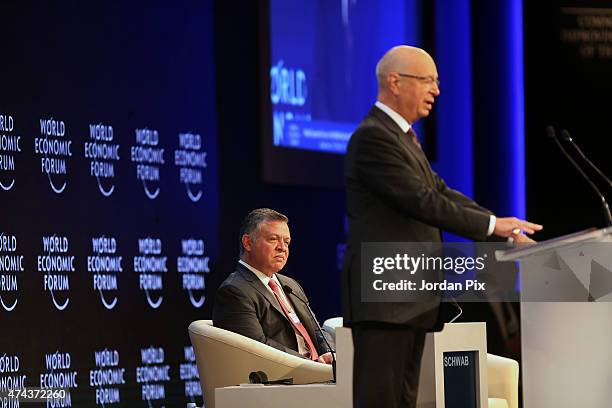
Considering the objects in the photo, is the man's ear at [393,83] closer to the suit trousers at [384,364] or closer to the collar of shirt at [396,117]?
the collar of shirt at [396,117]

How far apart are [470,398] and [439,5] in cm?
559

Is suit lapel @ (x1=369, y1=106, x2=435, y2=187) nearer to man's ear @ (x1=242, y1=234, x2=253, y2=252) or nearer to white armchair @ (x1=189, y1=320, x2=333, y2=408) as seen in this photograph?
white armchair @ (x1=189, y1=320, x2=333, y2=408)

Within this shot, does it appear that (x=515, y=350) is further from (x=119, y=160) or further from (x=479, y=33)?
(x=119, y=160)

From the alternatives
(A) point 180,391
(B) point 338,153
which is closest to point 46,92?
(A) point 180,391

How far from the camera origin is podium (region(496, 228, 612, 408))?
12.3 ft

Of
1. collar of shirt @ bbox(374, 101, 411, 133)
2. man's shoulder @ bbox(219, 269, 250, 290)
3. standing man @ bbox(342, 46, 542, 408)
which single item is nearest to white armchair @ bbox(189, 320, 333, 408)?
man's shoulder @ bbox(219, 269, 250, 290)

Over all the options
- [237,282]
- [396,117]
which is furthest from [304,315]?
[396,117]

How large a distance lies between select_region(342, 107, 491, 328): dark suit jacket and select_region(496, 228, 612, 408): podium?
0.80m

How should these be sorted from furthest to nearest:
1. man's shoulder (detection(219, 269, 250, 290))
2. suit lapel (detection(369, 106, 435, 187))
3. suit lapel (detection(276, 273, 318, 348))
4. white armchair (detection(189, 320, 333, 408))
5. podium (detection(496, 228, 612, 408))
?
suit lapel (detection(276, 273, 318, 348))
man's shoulder (detection(219, 269, 250, 290))
white armchair (detection(189, 320, 333, 408))
podium (detection(496, 228, 612, 408))
suit lapel (detection(369, 106, 435, 187))

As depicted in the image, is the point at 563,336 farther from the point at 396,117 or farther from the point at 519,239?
the point at 396,117

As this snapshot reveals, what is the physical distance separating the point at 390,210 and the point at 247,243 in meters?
1.97

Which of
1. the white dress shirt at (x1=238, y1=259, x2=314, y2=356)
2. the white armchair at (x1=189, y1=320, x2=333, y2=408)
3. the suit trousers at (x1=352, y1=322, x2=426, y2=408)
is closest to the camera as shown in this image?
the suit trousers at (x1=352, y1=322, x2=426, y2=408)

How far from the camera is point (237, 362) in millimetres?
4449

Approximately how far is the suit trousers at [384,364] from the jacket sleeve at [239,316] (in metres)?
1.62
